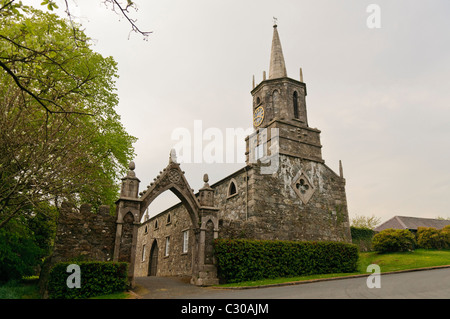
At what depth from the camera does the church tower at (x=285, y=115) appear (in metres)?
22.6

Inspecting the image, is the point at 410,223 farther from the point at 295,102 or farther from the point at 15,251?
the point at 15,251

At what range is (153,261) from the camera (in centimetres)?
2919

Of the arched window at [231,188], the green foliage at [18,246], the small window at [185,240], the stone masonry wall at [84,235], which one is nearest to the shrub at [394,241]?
the arched window at [231,188]

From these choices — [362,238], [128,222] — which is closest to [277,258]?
[128,222]

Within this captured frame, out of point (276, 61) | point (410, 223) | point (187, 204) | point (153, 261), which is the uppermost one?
point (276, 61)

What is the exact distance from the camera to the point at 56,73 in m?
13.8

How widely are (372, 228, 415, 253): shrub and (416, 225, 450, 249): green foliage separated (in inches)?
238

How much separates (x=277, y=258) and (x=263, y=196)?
4.33 meters

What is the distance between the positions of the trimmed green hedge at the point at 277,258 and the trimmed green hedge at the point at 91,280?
5054 mm

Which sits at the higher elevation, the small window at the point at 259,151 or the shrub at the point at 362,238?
the small window at the point at 259,151

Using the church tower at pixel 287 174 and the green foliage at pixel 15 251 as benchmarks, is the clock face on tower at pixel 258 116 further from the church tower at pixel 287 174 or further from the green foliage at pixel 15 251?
the green foliage at pixel 15 251

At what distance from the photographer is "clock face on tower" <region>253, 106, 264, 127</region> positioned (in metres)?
24.2
